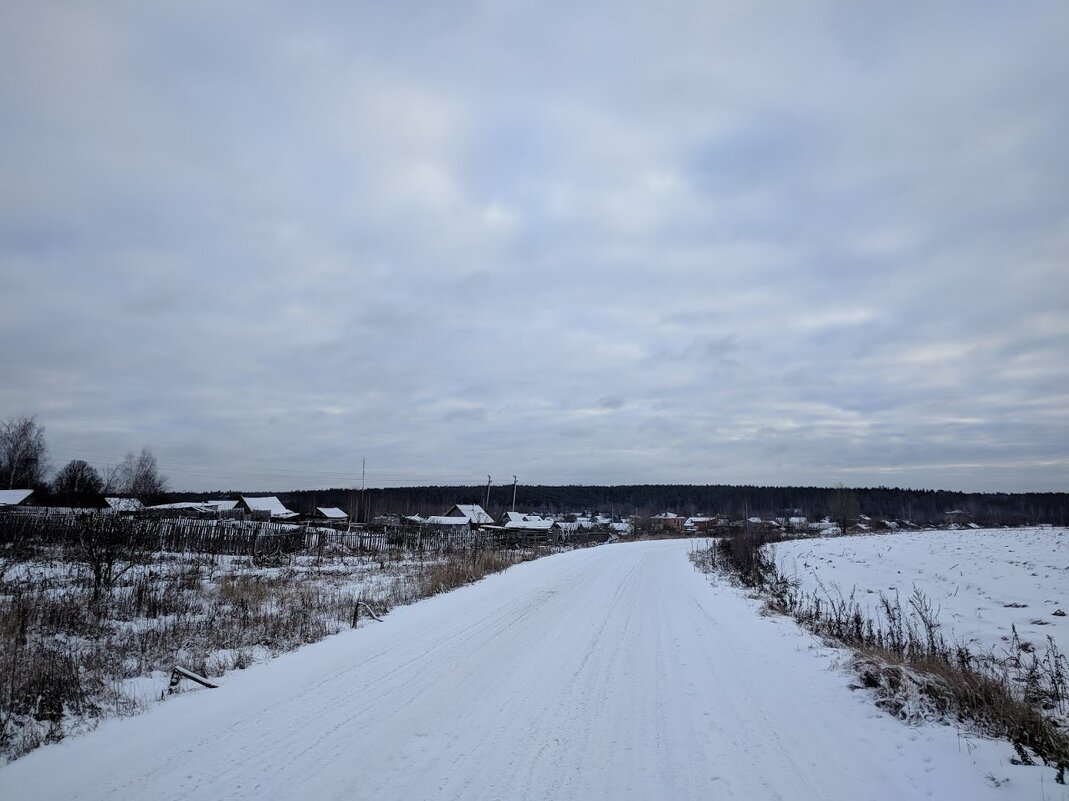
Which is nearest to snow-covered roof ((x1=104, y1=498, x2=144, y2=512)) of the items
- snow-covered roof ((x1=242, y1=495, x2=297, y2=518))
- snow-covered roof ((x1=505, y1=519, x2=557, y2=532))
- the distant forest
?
snow-covered roof ((x1=242, y1=495, x2=297, y2=518))

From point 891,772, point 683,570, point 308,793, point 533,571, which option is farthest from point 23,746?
point 683,570

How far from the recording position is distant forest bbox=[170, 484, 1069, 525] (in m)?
142

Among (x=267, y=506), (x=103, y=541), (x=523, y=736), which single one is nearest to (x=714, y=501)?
(x=267, y=506)

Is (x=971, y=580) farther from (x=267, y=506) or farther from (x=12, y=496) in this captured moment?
(x=267, y=506)

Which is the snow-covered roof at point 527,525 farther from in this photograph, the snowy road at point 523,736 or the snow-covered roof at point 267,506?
the snowy road at point 523,736

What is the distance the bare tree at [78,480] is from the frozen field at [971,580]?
9633 cm

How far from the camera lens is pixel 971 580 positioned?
2233 cm

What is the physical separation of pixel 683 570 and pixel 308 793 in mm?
22342

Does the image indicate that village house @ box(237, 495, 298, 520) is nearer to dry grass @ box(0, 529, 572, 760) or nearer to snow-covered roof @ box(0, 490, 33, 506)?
snow-covered roof @ box(0, 490, 33, 506)

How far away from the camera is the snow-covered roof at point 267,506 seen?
7425cm

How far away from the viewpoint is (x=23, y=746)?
16.1 feet

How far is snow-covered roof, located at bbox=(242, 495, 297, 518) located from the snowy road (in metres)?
73.4

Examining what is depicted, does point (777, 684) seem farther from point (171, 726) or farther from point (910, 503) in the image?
point (910, 503)

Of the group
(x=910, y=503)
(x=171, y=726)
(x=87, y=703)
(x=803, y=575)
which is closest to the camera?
(x=171, y=726)
